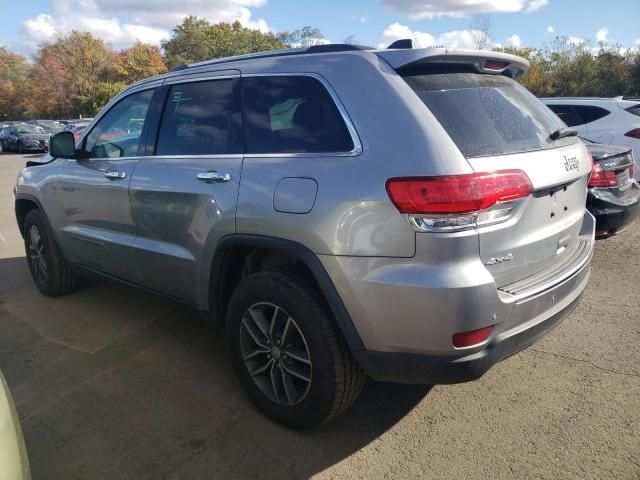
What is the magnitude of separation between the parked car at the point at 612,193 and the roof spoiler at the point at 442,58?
232cm

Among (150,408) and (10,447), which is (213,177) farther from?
(10,447)

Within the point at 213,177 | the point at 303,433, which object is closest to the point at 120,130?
the point at 213,177

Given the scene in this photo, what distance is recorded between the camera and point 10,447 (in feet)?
5.52

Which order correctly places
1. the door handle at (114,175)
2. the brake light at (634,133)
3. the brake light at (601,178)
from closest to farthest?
the door handle at (114,175), the brake light at (601,178), the brake light at (634,133)

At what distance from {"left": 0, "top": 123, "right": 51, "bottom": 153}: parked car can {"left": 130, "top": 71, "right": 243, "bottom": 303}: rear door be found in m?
25.7

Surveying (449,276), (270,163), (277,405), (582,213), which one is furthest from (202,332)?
(582,213)

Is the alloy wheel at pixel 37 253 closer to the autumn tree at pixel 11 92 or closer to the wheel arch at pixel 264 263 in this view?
the wheel arch at pixel 264 263

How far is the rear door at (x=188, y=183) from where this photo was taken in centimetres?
292

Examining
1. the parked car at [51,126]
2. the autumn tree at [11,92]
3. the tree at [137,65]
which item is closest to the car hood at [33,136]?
the parked car at [51,126]

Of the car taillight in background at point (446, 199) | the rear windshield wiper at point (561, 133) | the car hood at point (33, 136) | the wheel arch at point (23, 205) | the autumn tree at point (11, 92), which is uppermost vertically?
the autumn tree at point (11, 92)

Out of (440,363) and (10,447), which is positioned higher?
(10,447)

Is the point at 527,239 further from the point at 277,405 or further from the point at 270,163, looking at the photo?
the point at 277,405

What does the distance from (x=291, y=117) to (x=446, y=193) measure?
0.99 meters

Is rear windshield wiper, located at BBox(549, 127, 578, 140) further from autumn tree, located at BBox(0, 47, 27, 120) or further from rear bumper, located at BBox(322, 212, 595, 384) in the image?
autumn tree, located at BBox(0, 47, 27, 120)
